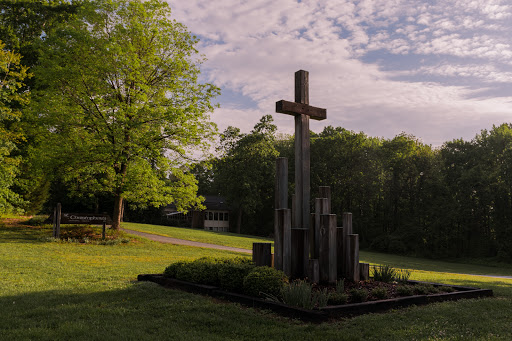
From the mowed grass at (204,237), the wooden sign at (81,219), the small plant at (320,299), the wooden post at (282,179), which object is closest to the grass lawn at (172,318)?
the small plant at (320,299)

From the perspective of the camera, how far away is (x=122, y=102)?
2011 centimetres

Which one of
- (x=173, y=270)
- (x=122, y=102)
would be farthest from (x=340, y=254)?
(x=122, y=102)

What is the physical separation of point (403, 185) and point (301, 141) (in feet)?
139

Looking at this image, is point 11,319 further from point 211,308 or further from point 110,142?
point 110,142

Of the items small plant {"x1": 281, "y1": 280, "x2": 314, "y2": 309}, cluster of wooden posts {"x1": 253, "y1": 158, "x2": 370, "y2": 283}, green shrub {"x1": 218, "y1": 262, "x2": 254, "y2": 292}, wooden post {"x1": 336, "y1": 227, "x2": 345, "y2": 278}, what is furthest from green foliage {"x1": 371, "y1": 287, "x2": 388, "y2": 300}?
green shrub {"x1": 218, "y1": 262, "x2": 254, "y2": 292}

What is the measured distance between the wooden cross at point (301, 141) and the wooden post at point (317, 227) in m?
0.21

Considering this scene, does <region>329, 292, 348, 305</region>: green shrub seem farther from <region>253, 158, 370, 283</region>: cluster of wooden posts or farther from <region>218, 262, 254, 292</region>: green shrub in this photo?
<region>218, 262, 254, 292</region>: green shrub

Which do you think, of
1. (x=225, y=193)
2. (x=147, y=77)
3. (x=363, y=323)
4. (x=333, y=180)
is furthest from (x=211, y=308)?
(x=225, y=193)

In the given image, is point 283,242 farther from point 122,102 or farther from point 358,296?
point 122,102

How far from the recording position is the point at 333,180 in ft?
166

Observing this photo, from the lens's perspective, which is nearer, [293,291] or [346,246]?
[293,291]

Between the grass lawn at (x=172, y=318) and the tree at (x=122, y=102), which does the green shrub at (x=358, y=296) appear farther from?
the tree at (x=122, y=102)

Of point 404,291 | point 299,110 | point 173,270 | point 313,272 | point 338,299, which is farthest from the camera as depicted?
point 173,270

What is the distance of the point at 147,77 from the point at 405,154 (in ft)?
120
